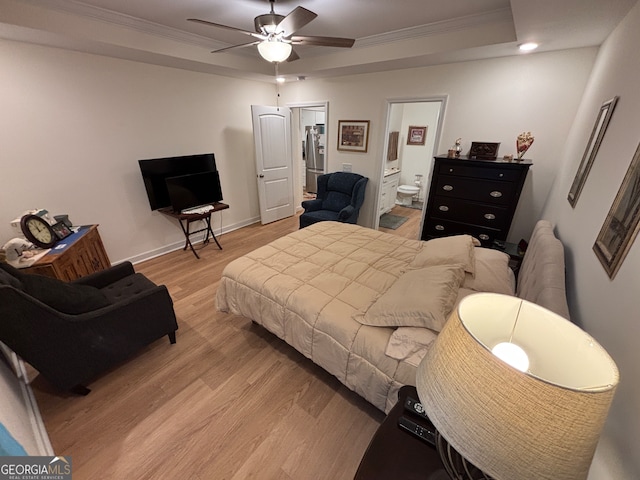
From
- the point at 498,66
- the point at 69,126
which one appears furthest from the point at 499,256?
the point at 69,126

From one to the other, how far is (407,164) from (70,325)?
19.5 feet

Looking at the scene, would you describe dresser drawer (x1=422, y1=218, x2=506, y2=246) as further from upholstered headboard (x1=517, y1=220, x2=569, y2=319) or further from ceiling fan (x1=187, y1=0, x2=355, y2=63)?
ceiling fan (x1=187, y1=0, x2=355, y2=63)

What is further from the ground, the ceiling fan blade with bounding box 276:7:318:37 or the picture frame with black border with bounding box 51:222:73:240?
the ceiling fan blade with bounding box 276:7:318:37

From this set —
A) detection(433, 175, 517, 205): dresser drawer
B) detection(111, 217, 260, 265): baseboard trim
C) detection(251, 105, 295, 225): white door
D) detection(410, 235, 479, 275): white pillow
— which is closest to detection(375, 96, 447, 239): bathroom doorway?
detection(433, 175, 517, 205): dresser drawer

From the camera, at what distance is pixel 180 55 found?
114 inches

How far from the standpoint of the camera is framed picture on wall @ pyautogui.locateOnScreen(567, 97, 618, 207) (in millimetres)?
1580

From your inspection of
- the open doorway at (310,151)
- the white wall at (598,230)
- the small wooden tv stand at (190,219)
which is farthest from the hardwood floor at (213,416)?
the open doorway at (310,151)

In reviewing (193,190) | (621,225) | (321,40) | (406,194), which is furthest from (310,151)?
(621,225)

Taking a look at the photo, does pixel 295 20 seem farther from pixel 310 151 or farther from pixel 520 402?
pixel 310 151

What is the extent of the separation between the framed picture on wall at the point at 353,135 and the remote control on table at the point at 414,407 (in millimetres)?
3644

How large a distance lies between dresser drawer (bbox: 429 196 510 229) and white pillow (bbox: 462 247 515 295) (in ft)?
2.97

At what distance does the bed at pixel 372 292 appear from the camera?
134 cm

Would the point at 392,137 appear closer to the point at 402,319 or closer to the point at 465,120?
the point at 465,120

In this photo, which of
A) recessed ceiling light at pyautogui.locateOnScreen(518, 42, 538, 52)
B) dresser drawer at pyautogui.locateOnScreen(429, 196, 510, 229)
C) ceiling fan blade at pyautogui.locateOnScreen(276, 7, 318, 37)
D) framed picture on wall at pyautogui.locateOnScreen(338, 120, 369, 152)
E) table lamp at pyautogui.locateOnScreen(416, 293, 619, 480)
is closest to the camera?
table lamp at pyautogui.locateOnScreen(416, 293, 619, 480)
